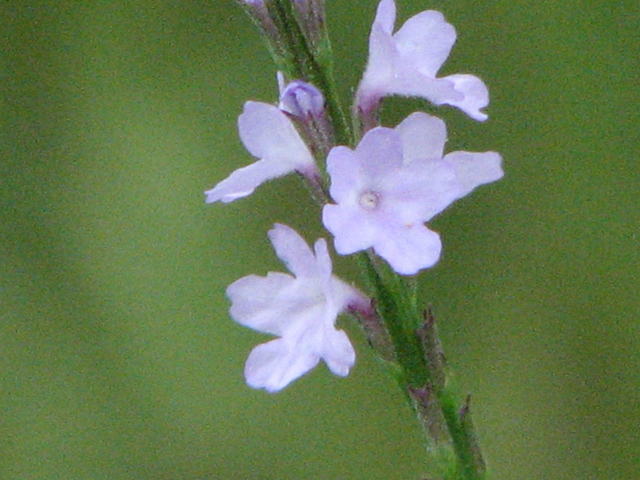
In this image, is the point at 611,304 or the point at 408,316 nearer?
the point at 408,316

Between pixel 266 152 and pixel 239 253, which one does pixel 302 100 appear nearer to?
pixel 266 152

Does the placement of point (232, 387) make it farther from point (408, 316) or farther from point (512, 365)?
point (408, 316)

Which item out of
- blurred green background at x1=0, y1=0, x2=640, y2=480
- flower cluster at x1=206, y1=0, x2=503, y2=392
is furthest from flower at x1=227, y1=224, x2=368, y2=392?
blurred green background at x1=0, y1=0, x2=640, y2=480

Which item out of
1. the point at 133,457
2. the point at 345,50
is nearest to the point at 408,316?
the point at 345,50

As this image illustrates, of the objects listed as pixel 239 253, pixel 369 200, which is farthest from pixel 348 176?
pixel 239 253

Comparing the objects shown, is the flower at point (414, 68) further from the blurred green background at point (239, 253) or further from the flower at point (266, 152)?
the blurred green background at point (239, 253)

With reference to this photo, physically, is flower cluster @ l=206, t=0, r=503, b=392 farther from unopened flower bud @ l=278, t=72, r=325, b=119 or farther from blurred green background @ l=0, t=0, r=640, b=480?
blurred green background @ l=0, t=0, r=640, b=480

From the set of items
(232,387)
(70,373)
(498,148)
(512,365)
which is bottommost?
(512,365)

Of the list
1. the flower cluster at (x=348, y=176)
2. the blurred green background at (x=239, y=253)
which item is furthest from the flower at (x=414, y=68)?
the blurred green background at (x=239, y=253)
